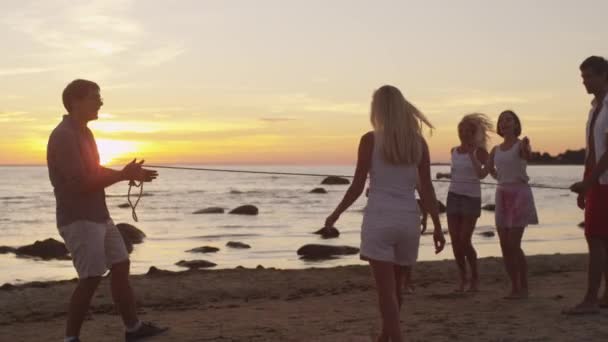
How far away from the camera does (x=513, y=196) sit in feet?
25.0

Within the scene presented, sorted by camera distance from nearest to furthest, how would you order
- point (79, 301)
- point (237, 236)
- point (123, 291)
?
point (79, 301) < point (123, 291) < point (237, 236)

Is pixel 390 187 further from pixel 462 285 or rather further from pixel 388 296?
pixel 462 285

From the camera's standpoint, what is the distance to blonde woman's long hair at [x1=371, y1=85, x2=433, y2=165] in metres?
4.80

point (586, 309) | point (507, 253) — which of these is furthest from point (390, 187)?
point (507, 253)

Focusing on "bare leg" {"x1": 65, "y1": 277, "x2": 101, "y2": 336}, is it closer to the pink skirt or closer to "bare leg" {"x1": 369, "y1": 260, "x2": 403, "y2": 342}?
"bare leg" {"x1": 369, "y1": 260, "x2": 403, "y2": 342}

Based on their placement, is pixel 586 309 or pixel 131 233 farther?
pixel 131 233

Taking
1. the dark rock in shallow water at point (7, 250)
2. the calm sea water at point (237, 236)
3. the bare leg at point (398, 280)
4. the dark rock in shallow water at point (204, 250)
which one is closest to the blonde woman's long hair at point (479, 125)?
the bare leg at point (398, 280)

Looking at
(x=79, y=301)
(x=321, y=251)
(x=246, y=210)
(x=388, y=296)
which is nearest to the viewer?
(x=388, y=296)

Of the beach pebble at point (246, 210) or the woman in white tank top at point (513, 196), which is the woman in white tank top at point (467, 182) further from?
the beach pebble at point (246, 210)

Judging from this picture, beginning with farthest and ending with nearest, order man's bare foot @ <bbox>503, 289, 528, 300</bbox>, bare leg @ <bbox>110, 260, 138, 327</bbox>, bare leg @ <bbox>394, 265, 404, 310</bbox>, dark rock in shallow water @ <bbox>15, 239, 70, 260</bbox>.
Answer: dark rock in shallow water @ <bbox>15, 239, 70, 260</bbox>, man's bare foot @ <bbox>503, 289, 528, 300</bbox>, bare leg @ <bbox>110, 260, 138, 327</bbox>, bare leg @ <bbox>394, 265, 404, 310</bbox>

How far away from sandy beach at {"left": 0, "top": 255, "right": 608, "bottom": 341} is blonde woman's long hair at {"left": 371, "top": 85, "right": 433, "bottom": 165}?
185 centimetres

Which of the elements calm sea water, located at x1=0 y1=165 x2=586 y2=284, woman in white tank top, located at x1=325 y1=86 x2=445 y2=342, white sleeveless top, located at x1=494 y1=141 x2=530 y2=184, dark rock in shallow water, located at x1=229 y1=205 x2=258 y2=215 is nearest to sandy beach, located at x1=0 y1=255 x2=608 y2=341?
white sleeveless top, located at x1=494 y1=141 x2=530 y2=184

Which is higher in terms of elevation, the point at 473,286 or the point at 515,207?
the point at 515,207

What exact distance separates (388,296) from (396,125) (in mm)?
1095
